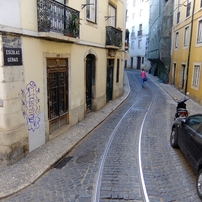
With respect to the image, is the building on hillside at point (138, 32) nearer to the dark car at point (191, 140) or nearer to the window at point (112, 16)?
the window at point (112, 16)

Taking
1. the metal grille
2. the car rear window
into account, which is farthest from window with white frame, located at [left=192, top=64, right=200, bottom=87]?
the metal grille

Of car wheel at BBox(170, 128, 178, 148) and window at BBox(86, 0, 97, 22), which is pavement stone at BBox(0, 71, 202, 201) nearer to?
car wheel at BBox(170, 128, 178, 148)

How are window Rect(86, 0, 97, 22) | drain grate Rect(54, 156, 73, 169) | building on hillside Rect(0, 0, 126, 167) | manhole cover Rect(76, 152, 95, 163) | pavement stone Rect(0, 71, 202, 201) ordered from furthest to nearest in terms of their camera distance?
window Rect(86, 0, 97, 22)
manhole cover Rect(76, 152, 95, 163)
drain grate Rect(54, 156, 73, 169)
building on hillside Rect(0, 0, 126, 167)
pavement stone Rect(0, 71, 202, 201)

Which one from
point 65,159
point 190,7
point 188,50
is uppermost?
point 190,7

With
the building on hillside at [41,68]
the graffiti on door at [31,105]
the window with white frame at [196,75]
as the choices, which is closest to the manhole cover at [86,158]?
the building on hillside at [41,68]

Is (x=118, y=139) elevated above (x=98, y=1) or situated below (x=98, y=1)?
below

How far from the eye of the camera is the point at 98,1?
35.2 ft

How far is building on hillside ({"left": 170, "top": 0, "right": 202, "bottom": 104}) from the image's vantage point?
46.4ft

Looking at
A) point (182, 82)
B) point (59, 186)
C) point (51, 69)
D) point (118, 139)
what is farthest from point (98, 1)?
point (182, 82)

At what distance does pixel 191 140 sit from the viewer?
16.7 ft

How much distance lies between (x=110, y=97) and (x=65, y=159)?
29.0 ft

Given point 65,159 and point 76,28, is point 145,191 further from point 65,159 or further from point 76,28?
point 76,28

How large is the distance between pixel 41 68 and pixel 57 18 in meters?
1.83

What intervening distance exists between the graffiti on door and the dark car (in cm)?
445
